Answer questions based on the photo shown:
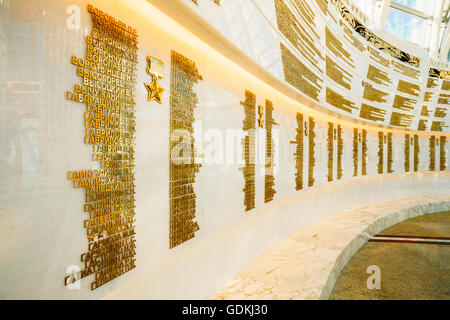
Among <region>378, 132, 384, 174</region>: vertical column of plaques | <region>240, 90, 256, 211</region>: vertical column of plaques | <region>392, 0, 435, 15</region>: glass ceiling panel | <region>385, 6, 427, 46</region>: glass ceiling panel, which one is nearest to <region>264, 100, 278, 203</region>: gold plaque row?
<region>240, 90, 256, 211</region>: vertical column of plaques

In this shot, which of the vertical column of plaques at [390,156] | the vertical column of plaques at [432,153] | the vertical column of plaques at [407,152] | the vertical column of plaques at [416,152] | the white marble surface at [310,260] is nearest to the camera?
the white marble surface at [310,260]

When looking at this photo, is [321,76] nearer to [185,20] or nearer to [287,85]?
[287,85]

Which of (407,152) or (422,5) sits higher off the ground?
(422,5)

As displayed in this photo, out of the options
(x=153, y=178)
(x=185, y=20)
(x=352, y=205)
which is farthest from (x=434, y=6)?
(x=153, y=178)

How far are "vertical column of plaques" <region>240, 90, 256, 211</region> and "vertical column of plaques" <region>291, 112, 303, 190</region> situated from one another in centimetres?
129

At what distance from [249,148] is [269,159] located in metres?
0.53

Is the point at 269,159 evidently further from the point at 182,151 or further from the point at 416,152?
the point at 416,152

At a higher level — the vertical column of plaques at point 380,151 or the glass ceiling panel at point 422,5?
the glass ceiling panel at point 422,5

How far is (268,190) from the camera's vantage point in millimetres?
2896

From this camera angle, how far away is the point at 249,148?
8.16 feet

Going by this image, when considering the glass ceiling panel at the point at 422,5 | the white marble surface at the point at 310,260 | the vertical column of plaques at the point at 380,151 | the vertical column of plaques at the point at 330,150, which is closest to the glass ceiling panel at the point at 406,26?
the glass ceiling panel at the point at 422,5

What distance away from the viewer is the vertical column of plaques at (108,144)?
3.38 ft

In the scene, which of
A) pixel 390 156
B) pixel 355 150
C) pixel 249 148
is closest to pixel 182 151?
pixel 249 148

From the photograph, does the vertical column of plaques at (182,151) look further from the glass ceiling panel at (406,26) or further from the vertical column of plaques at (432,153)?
the glass ceiling panel at (406,26)
